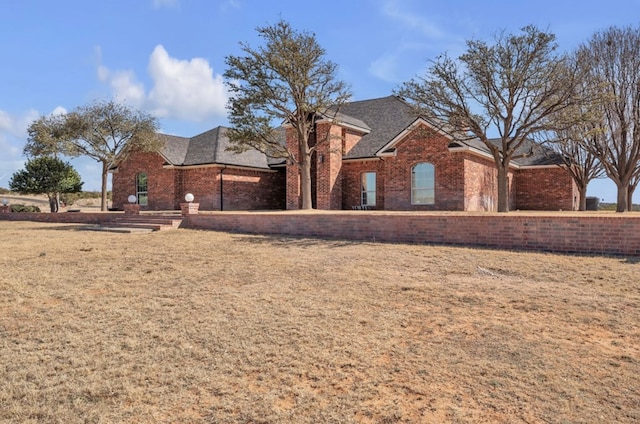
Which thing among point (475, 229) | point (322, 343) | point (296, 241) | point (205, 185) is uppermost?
point (205, 185)

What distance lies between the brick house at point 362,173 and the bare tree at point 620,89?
459cm

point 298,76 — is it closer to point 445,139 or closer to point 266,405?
point 445,139

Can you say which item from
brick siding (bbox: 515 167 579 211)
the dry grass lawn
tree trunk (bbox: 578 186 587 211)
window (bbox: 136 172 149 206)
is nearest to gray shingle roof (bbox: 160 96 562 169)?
brick siding (bbox: 515 167 579 211)

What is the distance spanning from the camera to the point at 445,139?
2136cm

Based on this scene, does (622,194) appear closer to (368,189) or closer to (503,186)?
(503,186)

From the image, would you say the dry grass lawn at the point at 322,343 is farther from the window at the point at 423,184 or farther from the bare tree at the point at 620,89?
the bare tree at the point at 620,89

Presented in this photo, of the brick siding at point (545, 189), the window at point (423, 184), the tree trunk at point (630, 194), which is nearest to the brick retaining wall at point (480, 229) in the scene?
the window at point (423, 184)

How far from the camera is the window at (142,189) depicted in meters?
29.0

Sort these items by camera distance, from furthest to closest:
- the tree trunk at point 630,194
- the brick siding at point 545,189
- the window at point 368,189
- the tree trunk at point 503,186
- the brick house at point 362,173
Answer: the brick siding at point 545,189 < the tree trunk at point 630,194 < the window at point 368,189 < the brick house at point 362,173 < the tree trunk at point 503,186

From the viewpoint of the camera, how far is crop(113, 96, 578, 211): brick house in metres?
21.6

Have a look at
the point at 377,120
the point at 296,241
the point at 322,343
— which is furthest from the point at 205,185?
the point at 322,343

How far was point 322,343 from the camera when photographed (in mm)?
4727

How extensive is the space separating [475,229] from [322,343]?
758 cm

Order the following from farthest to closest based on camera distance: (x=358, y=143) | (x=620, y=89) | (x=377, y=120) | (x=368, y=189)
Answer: (x=377, y=120) → (x=358, y=143) → (x=368, y=189) → (x=620, y=89)
